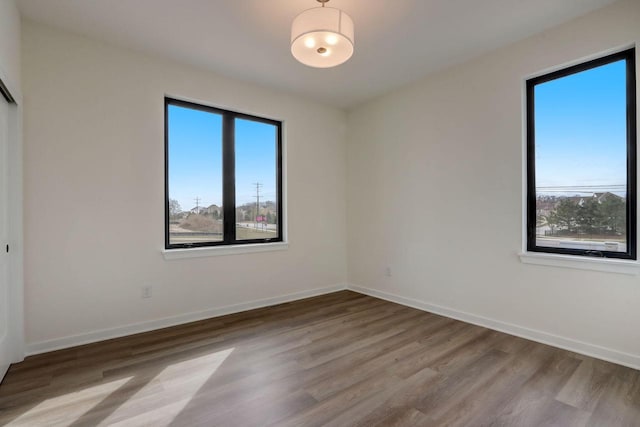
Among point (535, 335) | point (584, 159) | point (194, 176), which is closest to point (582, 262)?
point (535, 335)

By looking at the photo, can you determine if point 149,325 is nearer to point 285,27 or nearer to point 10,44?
point 10,44

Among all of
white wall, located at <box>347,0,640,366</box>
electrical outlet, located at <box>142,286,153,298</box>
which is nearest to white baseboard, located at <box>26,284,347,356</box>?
electrical outlet, located at <box>142,286,153,298</box>

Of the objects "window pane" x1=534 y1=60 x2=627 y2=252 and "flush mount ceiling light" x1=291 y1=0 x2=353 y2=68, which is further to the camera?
"window pane" x1=534 y1=60 x2=627 y2=252

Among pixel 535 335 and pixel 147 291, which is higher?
pixel 147 291

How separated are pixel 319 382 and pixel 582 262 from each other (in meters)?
2.30

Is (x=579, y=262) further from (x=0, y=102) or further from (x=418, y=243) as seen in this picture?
(x=0, y=102)

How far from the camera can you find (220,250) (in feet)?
11.7

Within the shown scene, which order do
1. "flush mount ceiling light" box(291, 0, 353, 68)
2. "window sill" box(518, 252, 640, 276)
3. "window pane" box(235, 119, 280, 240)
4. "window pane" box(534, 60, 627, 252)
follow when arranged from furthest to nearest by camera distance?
"window pane" box(235, 119, 280, 240) → "window pane" box(534, 60, 627, 252) → "window sill" box(518, 252, 640, 276) → "flush mount ceiling light" box(291, 0, 353, 68)

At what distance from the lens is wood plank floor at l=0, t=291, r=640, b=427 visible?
179 cm

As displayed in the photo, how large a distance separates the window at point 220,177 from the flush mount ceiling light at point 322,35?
5.79 feet

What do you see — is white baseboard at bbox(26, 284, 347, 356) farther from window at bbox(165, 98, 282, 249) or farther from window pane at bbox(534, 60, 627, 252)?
window pane at bbox(534, 60, 627, 252)

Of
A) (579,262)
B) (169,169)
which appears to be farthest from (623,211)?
(169,169)

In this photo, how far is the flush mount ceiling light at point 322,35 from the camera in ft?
6.56

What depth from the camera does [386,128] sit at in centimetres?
414
